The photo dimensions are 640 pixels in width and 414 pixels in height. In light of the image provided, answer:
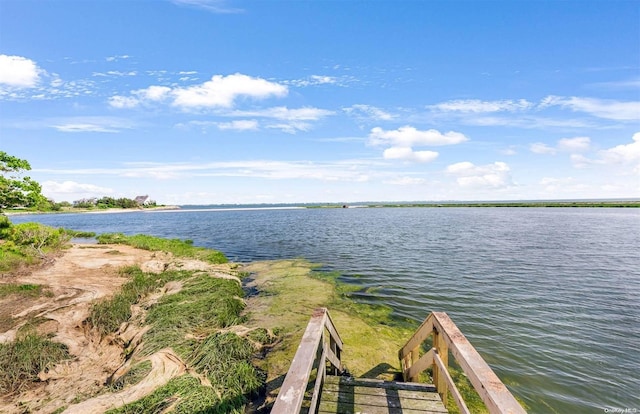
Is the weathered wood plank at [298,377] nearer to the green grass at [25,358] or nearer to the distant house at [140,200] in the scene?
the green grass at [25,358]

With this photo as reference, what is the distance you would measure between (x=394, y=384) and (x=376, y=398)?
0.48 metres

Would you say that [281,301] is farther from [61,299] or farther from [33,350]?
[61,299]

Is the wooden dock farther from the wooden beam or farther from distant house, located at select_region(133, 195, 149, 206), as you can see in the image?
distant house, located at select_region(133, 195, 149, 206)

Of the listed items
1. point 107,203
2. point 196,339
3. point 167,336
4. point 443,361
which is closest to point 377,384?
point 443,361

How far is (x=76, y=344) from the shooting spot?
8008 millimetres

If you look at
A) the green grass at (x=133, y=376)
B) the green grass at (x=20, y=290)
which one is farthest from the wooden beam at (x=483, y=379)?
the green grass at (x=20, y=290)

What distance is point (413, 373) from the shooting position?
5.88 m

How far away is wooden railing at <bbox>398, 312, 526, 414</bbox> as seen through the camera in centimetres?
242

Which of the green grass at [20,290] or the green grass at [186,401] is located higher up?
the green grass at [20,290]

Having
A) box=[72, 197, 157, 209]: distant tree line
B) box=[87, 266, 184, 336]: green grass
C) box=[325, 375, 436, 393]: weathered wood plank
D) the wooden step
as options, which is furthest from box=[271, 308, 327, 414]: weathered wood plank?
box=[72, 197, 157, 209]: distant tree line

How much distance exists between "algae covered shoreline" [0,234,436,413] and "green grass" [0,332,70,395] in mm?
35

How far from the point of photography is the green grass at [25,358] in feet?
20.8

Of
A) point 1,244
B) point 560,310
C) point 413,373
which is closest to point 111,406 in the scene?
point 413,373

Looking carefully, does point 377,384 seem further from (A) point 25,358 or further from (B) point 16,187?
(B) point 16,187
